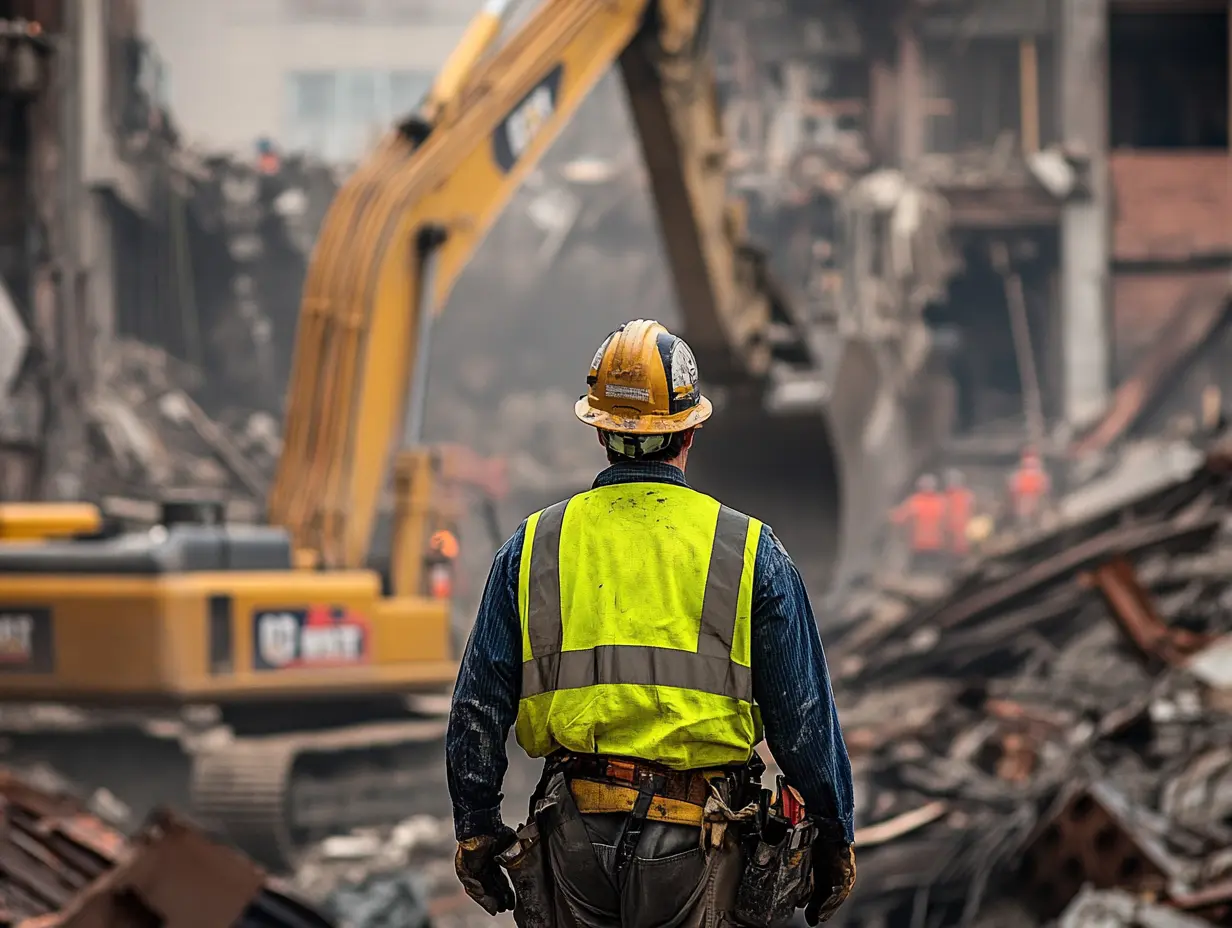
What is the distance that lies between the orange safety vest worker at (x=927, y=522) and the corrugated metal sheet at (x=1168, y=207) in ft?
19.2

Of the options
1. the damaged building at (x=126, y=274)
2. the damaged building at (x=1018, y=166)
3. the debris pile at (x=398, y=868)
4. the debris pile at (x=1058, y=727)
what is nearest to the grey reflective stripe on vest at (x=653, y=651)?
the debris pile at (x=1058, y=727)

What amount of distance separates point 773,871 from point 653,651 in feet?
1.38

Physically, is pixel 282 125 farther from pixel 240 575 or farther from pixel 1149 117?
pixel 240 575

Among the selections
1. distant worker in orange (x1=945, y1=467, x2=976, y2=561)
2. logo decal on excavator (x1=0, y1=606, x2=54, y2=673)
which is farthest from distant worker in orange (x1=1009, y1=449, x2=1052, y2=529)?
logo decal on excavator (x1=0, y1=606, x2=54, y2=673)

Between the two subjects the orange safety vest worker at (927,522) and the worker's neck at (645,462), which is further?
the orange safety vest worker at (927,522)

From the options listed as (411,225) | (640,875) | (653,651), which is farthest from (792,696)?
(411,225)

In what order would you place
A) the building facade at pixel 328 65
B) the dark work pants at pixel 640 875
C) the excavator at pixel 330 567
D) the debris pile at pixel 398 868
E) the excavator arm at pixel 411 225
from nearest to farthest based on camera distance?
1. the dark work pants at pixel 640 875
2. the debris pile at pixel 398 868
3. the excavator at pixel 330 567
4. the excavator arm at pixel 411 225
5. the building facade at pixel 328 65

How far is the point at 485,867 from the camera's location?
129 inches

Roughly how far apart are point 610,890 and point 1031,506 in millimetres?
19047

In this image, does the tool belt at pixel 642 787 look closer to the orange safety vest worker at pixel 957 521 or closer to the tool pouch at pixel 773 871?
the tool pouch at pixel 773 871

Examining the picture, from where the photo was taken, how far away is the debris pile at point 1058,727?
6680 millimetres

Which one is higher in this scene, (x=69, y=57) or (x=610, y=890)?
(x=69, y=57)

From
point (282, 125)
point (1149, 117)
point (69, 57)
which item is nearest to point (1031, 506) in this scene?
point (1149, 117)

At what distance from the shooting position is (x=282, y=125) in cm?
3406
